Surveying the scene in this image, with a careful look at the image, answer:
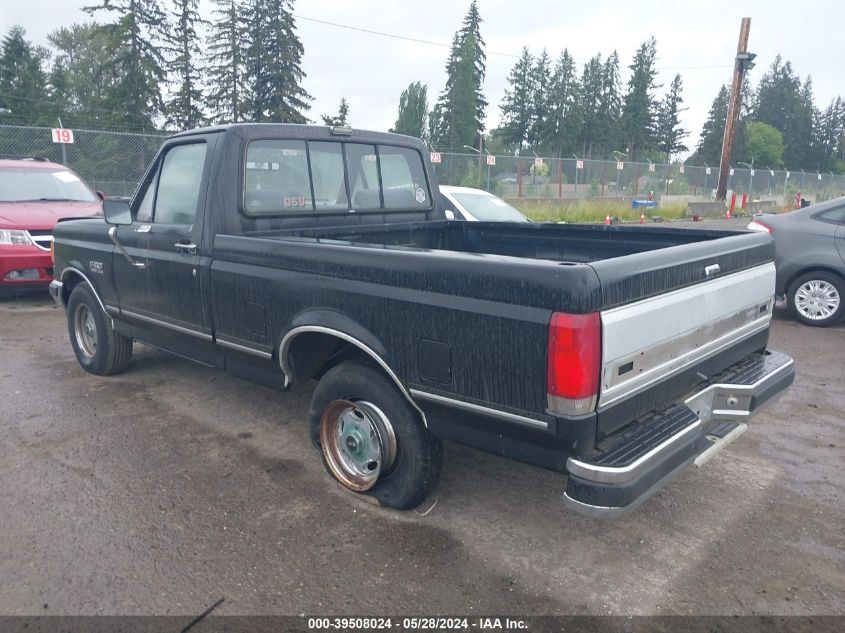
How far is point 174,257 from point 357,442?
1847 mm

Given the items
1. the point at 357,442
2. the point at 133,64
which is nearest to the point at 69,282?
the point at 357,442

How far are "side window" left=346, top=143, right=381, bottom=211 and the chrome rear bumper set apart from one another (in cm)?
259

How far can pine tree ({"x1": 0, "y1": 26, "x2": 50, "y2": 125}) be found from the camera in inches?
1752

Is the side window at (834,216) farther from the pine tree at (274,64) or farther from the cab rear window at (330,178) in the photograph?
the pine tree at (274,64)

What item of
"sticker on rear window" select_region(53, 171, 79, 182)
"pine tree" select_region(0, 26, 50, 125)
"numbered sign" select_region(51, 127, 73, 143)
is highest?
"pine tree" select_region(0, 26, 50, 125)

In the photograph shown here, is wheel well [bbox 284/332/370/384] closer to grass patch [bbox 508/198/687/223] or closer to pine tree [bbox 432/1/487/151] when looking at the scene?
grass patch [bbox 508/198/687/223]

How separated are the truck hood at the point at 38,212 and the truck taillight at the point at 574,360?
728 centimetres

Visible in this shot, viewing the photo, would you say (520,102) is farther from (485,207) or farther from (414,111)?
(485,207)

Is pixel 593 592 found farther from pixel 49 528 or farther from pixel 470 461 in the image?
pixel 49 528

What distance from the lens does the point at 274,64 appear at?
4244 centimetres

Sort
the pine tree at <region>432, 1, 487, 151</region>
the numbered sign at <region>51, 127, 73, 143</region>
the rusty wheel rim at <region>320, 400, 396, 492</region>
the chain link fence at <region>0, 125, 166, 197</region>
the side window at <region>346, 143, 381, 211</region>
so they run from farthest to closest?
the pine tree at <region>432, 1, 487, 151</region> → the chain link fence at <region>0, 125, 166, 197</region> → the numbered sign at <region>51, 127, 73, 143</region> → the side window at <region>346, 143, 381, 211</region> → the rusty wheel rim at <region>320, 400, 396, 492</region>

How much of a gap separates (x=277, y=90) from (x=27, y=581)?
4297 centimetres

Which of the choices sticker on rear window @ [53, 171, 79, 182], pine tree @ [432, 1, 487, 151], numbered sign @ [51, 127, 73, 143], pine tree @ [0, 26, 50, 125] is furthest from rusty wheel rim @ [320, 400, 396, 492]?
pine tree @ [432, 1, 487, 151]

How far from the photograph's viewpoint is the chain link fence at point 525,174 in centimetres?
1595
